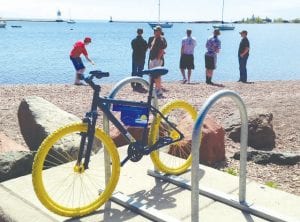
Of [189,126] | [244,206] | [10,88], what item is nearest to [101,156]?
[189,126]

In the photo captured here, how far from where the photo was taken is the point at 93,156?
19.6ft

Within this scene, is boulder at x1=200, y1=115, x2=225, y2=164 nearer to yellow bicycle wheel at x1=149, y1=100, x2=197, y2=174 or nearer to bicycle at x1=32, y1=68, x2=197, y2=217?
yellow bicycle wheel at x1=149, y1=100, x2=197, y2=174

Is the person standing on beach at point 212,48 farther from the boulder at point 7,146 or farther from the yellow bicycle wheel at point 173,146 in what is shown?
the boulder at point 7,146

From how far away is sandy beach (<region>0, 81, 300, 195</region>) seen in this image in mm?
6812

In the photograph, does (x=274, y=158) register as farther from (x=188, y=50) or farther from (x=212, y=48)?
(x=188, y=50)

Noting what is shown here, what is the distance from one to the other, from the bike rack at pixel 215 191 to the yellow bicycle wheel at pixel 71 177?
817 mm

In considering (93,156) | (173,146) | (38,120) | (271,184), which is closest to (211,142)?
(173,146)

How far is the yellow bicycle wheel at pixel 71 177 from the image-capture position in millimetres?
3980

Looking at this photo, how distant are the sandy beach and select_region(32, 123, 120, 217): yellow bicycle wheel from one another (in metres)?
2.51

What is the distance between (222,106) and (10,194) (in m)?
7.43

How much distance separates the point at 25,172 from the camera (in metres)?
5.52

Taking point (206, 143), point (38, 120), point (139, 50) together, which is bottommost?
point (206, 143)

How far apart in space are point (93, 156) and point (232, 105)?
6198 mm

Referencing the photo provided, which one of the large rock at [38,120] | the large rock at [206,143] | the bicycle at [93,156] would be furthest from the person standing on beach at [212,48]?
the bicycle at [93,156]
